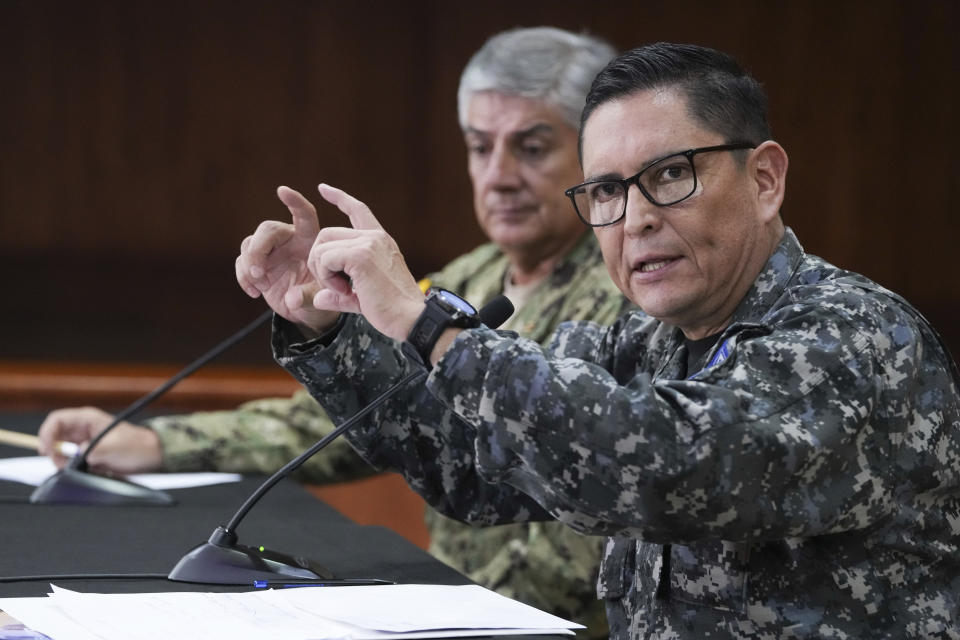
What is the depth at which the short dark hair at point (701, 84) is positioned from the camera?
1.25m

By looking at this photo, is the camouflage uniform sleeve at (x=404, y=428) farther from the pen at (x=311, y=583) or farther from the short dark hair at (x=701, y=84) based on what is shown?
the short dark hair at (x=701, y=84)

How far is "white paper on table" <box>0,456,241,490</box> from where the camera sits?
6.03 feet

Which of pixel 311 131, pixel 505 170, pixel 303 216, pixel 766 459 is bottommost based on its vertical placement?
pixel 766 459

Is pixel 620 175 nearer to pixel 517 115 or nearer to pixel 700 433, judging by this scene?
pixel 700 433

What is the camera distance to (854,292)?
1.15m

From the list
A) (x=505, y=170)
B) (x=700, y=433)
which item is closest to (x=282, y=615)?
(x=700, y=433)

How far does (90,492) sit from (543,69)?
3.33ft

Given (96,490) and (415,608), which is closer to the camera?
(415,608)

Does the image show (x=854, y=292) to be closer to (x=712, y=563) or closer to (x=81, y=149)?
(x=712, y=563)

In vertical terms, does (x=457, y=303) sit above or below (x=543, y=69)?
below

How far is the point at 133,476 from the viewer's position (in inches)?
75.7

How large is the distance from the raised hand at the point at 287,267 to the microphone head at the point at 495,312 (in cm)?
26

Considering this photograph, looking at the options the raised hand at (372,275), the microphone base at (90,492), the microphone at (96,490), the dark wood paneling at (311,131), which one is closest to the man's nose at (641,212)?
the raised hand at (372,275)

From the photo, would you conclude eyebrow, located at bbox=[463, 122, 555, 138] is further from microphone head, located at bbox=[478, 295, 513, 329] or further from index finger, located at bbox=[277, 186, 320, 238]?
microphone head, located at bbox=[478, 295, 513, 329]
